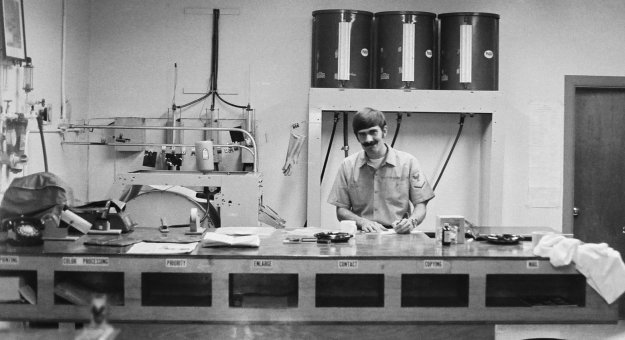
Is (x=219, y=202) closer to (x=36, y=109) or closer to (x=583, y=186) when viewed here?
(x=36, y=109)

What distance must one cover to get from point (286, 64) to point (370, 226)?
7.66ft

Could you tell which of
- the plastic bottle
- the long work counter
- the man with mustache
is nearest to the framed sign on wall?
the long work counter

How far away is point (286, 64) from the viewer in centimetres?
616

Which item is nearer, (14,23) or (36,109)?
(14,23)

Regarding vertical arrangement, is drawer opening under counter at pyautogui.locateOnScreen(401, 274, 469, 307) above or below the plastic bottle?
below

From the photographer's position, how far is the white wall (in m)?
6.15

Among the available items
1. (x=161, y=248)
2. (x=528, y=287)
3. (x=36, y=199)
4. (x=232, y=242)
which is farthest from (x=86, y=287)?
(x=528, y=287)

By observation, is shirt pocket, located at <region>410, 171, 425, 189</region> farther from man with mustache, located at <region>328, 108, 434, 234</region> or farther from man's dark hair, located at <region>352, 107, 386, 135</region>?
man's dark hair, located at <region>352, 107, 386, 135</region>

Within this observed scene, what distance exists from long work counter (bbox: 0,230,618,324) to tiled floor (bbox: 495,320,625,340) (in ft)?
0.14

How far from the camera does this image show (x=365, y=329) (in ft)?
10.8

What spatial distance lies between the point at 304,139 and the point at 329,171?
37cm

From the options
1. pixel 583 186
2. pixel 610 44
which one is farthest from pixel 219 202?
pixel 610 44

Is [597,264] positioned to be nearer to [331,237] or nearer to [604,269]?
[604,269]

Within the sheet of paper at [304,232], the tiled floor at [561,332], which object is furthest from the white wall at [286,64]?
the tiled floor at [561,332]
